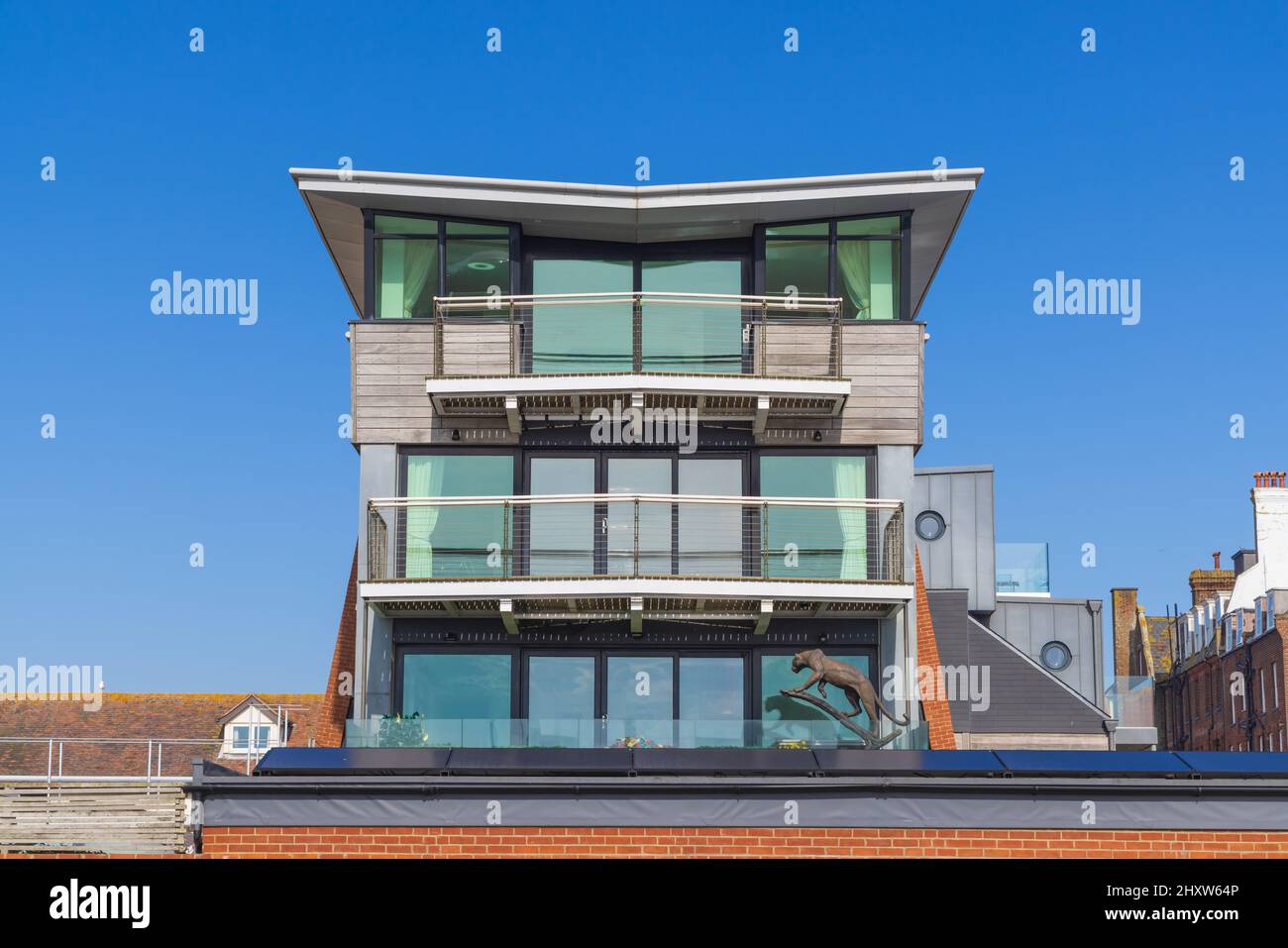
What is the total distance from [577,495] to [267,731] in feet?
102

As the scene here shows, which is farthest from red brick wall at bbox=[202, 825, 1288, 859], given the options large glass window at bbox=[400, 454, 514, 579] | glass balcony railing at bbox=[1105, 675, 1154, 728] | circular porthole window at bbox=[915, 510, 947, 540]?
circular porthole window at bbox=[915, 510, 947, 540]

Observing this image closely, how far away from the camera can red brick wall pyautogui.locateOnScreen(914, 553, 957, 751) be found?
22375mm

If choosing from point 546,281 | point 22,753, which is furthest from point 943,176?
point 22,753

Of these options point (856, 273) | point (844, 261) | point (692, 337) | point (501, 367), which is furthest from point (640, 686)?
point (844, 261)

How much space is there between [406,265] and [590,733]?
26.1 feet

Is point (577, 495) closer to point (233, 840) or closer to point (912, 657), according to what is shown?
point (912, 657)

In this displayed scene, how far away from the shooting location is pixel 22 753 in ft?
132

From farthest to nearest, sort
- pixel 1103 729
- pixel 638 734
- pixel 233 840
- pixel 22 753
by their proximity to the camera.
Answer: pixel 22 753 < pixel 1103 729 < pixel 638 734 < pixel 233 840

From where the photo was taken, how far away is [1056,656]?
33.3m

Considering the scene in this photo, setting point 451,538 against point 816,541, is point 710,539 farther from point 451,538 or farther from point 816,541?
point 451,538

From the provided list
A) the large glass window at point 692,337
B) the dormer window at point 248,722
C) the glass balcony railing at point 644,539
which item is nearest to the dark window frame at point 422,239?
the large glass window at point 692,337

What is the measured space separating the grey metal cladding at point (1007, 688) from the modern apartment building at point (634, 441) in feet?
17.6

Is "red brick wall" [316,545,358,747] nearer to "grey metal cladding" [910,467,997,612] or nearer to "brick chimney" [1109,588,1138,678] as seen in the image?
"grey metal cladding" [910,467,997,612]

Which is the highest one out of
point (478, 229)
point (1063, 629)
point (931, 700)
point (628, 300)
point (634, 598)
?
point (478, 229)
